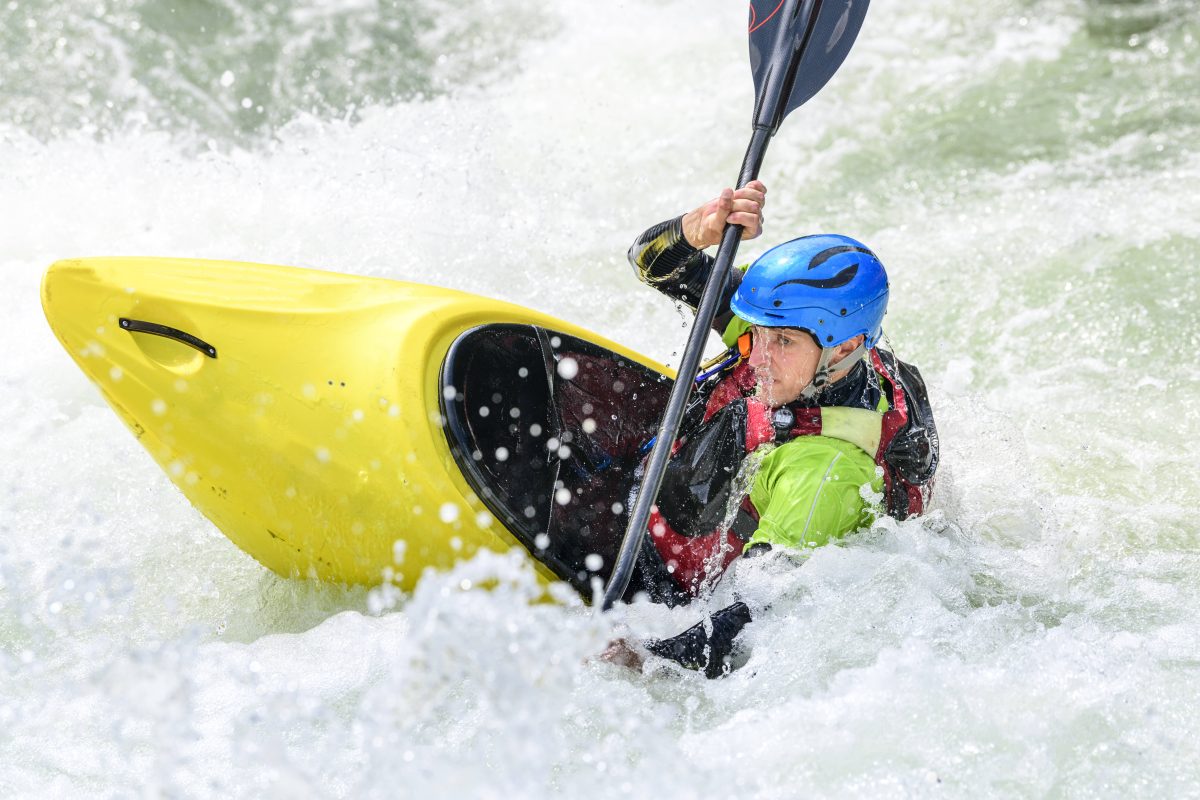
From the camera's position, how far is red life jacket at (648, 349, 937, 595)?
2389 mm

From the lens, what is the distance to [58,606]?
2.99 metres

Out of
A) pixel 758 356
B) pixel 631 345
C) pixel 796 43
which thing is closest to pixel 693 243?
pixel 758 356

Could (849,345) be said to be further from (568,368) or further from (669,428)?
(568,368)

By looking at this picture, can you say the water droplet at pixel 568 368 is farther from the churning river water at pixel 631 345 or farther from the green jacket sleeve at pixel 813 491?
the green jacket sleeve at pixel 813 491

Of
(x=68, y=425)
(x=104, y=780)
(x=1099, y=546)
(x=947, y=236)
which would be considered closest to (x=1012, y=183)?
(x=947, y=236)

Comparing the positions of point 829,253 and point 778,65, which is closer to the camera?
point 829,253

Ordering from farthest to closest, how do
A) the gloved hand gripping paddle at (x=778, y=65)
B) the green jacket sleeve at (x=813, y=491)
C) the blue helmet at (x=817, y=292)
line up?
the gloved hand gripping paddle at (x=778, y=65)
the blue helmet at (x=817, y=292)
the green jacket sleeve at (x=813, y=491)

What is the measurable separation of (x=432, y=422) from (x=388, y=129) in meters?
3.69

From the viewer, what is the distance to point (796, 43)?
2854mm

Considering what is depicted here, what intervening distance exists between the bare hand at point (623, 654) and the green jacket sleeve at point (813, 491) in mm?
327

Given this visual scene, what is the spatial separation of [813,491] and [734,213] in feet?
2.07

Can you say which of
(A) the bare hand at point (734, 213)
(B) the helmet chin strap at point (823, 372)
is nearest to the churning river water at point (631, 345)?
(B) the helmet chin strap at point (823, 372)

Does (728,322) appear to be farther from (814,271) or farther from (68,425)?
(68,425)

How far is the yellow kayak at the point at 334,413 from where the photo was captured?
8.42ft
